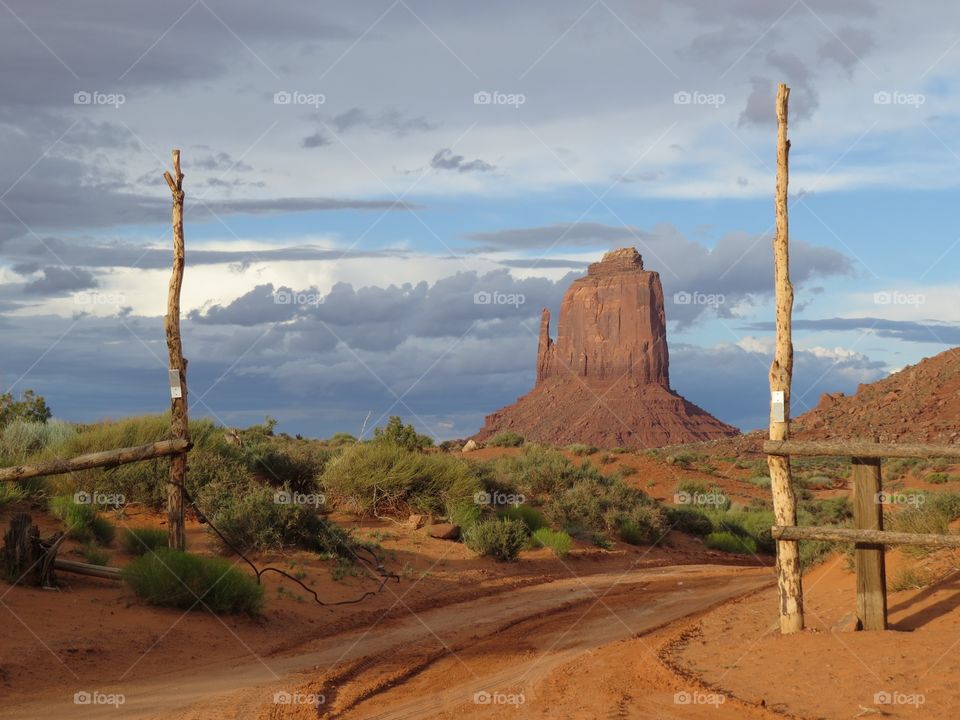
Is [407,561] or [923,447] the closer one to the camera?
[923,447]

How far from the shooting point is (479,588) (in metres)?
16.3

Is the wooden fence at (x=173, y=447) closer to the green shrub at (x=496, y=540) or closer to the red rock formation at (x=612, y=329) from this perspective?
the green shrub at (x=496, y=540)

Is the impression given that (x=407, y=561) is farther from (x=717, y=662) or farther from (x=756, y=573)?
(x=717, y=662)

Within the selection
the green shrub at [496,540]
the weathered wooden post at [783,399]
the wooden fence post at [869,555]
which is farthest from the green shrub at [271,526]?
the wooden fence post at [869,555]

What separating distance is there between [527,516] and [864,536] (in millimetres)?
12460

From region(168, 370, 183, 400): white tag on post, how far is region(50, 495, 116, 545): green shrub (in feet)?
9.03

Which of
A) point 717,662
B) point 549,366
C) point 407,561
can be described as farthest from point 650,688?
point 549,366

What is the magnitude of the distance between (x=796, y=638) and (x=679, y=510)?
1830cm

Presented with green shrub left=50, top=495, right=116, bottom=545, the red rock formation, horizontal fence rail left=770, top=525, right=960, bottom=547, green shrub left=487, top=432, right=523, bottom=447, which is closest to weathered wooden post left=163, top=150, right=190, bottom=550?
green shrub left=50, top=495, right=116, bottom=545

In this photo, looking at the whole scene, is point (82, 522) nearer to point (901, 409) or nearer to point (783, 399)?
point (783, 399)

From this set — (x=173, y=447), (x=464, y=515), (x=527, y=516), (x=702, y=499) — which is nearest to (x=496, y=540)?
(x=464, y=515)

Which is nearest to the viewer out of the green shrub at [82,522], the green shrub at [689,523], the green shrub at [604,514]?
the green shrub at [82,522]

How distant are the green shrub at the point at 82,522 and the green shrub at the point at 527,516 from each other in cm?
885

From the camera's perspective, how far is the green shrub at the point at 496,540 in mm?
18922
